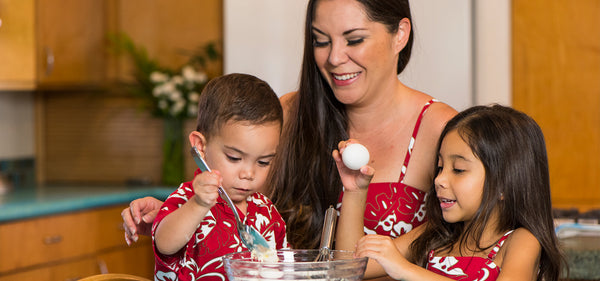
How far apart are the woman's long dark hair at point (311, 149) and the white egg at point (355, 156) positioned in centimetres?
42

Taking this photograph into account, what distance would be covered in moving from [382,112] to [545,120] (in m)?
1.44

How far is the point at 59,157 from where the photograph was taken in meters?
3.97

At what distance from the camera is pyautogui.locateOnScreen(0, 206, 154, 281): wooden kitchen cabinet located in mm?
2738

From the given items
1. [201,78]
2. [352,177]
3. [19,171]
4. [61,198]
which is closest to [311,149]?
[352,177]

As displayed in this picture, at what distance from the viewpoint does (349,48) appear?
163 centimetres

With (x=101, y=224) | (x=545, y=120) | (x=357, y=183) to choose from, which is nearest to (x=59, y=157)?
(x=101, y=224)

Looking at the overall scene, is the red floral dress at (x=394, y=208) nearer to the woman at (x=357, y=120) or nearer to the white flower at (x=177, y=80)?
the woman at (x=357, y=120)

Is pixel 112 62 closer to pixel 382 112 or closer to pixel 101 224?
pixel 101 224

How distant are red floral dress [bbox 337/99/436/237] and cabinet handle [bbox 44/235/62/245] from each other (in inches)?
63.0

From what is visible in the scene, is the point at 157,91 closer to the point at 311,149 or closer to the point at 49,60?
the point at 49,60

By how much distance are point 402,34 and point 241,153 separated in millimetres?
719

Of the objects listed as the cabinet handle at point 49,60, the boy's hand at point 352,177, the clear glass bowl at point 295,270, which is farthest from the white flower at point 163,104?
the clear glass bowl at point 295,270

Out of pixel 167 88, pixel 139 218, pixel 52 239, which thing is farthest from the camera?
pixel 167 88

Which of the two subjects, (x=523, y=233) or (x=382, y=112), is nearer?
(x=523, y=233)
